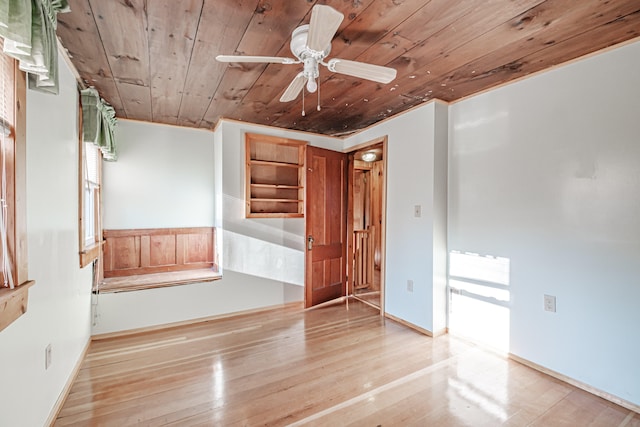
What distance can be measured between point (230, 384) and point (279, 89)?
7.90 feet

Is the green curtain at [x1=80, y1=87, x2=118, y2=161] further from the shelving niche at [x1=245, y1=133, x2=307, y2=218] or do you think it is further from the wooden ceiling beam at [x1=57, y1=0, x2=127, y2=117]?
the shelving niche at [x1=245, y1=133, x2=307, y2=218]

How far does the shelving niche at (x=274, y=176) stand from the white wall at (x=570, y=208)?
6.93 feet

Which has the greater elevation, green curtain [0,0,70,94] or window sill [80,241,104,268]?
green curtain [0,0,70,94]

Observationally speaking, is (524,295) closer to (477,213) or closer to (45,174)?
(477,213)

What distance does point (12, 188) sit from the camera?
132 centimetres

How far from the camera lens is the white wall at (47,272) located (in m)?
1.38

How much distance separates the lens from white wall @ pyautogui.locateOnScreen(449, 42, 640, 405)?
1920 mm

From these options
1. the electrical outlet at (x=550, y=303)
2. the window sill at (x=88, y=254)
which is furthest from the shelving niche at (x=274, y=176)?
the electrical outlet at (x=550, y=303)

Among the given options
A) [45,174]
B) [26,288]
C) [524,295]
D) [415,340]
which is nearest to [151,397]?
[26,288]

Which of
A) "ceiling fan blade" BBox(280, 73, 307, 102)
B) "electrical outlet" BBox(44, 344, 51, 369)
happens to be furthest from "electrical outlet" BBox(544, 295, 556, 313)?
"electrical outlet" BBox(44, 344, 51, 369)

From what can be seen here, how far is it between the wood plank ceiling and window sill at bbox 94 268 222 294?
1867 millimetres

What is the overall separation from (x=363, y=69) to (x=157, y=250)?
327cm

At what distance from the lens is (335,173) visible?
3996mm

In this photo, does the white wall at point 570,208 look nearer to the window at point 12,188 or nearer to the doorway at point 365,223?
the doorway at point 365,223
